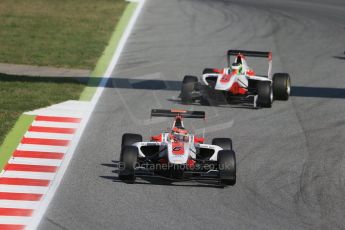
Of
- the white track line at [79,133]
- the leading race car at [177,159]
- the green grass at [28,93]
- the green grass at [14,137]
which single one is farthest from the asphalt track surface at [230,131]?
the green grass at [14,137]

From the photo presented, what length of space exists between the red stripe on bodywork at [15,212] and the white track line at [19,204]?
0.18 m

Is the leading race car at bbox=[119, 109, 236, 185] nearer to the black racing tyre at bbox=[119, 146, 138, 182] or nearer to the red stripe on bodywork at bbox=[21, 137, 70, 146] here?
the black racing tyre at bbox=[119, 146, 138, 182]

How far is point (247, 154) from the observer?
808 inches

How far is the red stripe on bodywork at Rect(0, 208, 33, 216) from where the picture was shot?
16.6m

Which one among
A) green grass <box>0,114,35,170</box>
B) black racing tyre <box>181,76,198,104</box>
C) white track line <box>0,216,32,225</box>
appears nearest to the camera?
white track line <box>0,216,32,225</box>

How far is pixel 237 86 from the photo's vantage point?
80.7 feet

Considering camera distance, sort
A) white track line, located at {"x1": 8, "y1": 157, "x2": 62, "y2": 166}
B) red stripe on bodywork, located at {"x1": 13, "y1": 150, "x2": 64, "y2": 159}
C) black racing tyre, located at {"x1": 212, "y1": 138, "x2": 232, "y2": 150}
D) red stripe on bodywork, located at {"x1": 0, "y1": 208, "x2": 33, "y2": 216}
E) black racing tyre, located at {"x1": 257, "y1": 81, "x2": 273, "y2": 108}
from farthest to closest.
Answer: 1. black racing tyre, located at {"x1": 257, "y1": 81, "x2": 273, "y2": 108}
2. red stripe on bodywork, located at {"x1": 13, "y1": 150, "x2": 64, "y2": 159}
3. white track line, located at {"x1": 8, "y1": 157, "x2": 62, "y2": 166}
4. black racing tyre, located at {"x1": 212, "y1": 138, "x2": 232, "y2": 150}
5. red stripe on bodywork, located at {"x1": 0, "y1": 208, "x2": 33, "y2": 216}

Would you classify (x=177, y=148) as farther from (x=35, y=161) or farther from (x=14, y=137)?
(x=14, y=137)

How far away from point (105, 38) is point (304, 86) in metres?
8.96

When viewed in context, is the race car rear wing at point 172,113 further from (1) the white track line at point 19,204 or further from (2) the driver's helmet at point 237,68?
(2) the driver's helmet at point 237,68

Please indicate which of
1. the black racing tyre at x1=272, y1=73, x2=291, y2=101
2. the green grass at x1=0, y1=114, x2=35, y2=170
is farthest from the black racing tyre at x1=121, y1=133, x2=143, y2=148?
the black racing tyre at x1=272, y1=73, x2=291, y2=101

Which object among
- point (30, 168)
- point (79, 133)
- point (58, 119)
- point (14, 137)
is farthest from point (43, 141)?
point (30, 168)

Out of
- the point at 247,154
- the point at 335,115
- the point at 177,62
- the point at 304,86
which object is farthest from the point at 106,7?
the point at 247,154

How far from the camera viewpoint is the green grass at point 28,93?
77.0 feet
